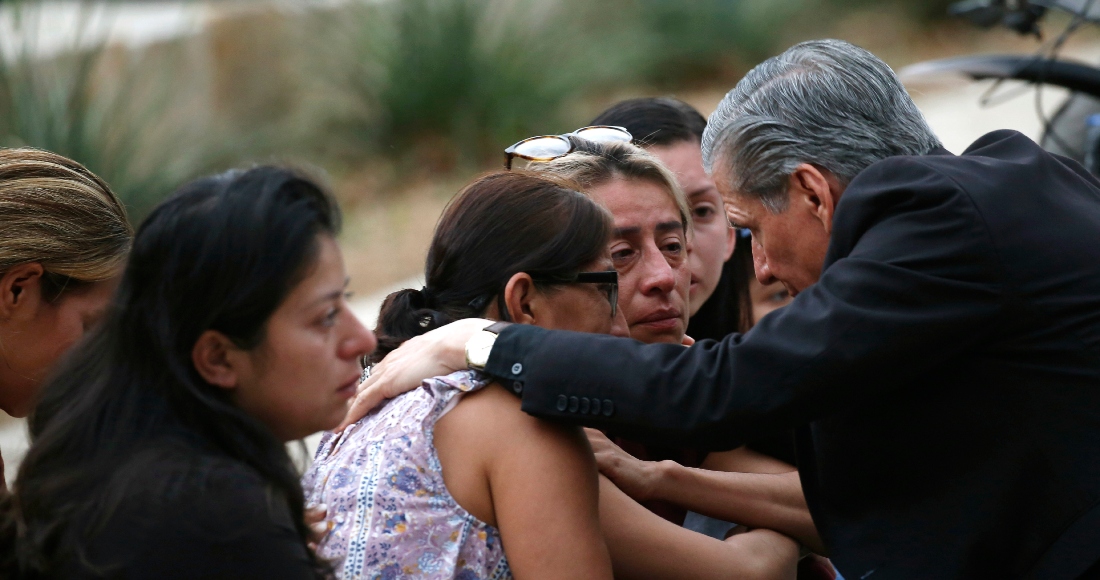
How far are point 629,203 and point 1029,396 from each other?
1049 millimetres

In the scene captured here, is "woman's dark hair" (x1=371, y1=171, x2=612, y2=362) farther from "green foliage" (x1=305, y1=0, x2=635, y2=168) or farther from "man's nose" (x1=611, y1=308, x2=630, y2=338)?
"green foliage" (x1=305, y1=0, x2=635, y2=168)

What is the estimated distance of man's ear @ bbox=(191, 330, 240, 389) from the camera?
161cm

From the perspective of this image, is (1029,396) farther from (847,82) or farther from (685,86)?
(685,86)

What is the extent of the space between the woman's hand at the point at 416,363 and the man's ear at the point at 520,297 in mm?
63

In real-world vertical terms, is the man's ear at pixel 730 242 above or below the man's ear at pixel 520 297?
below

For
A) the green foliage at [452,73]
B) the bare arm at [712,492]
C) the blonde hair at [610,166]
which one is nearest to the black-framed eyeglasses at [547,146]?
the blonde hair at [610,166]

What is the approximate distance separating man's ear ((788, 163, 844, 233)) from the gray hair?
0.01 m

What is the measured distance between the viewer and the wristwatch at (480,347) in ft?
6.45

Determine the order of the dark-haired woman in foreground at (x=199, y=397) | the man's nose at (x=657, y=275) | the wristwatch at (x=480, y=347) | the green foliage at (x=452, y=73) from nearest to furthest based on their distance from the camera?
the dark-haired woman in foreground at (x=199, y=397) < the wristwatch at (x=480, y=347) < the man's nose at (x=657, y=275) < the green foliage at (x=452, y=73)

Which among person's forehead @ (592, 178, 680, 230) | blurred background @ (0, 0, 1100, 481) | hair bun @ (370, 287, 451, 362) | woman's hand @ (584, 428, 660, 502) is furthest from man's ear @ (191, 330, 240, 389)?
blurred background @ (0, 0, 1100, 481)

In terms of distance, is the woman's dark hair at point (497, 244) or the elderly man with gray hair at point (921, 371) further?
the woman's dark hair at point (497, 244)

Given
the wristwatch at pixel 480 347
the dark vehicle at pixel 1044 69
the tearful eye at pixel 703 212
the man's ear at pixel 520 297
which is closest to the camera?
the wristwatch at pixel 480 347

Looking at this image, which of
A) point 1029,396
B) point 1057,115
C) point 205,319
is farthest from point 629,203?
point 1057,115

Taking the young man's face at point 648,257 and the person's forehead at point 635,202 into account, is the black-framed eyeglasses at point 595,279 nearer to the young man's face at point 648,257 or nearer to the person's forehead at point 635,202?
the young man's face at point 648,257
